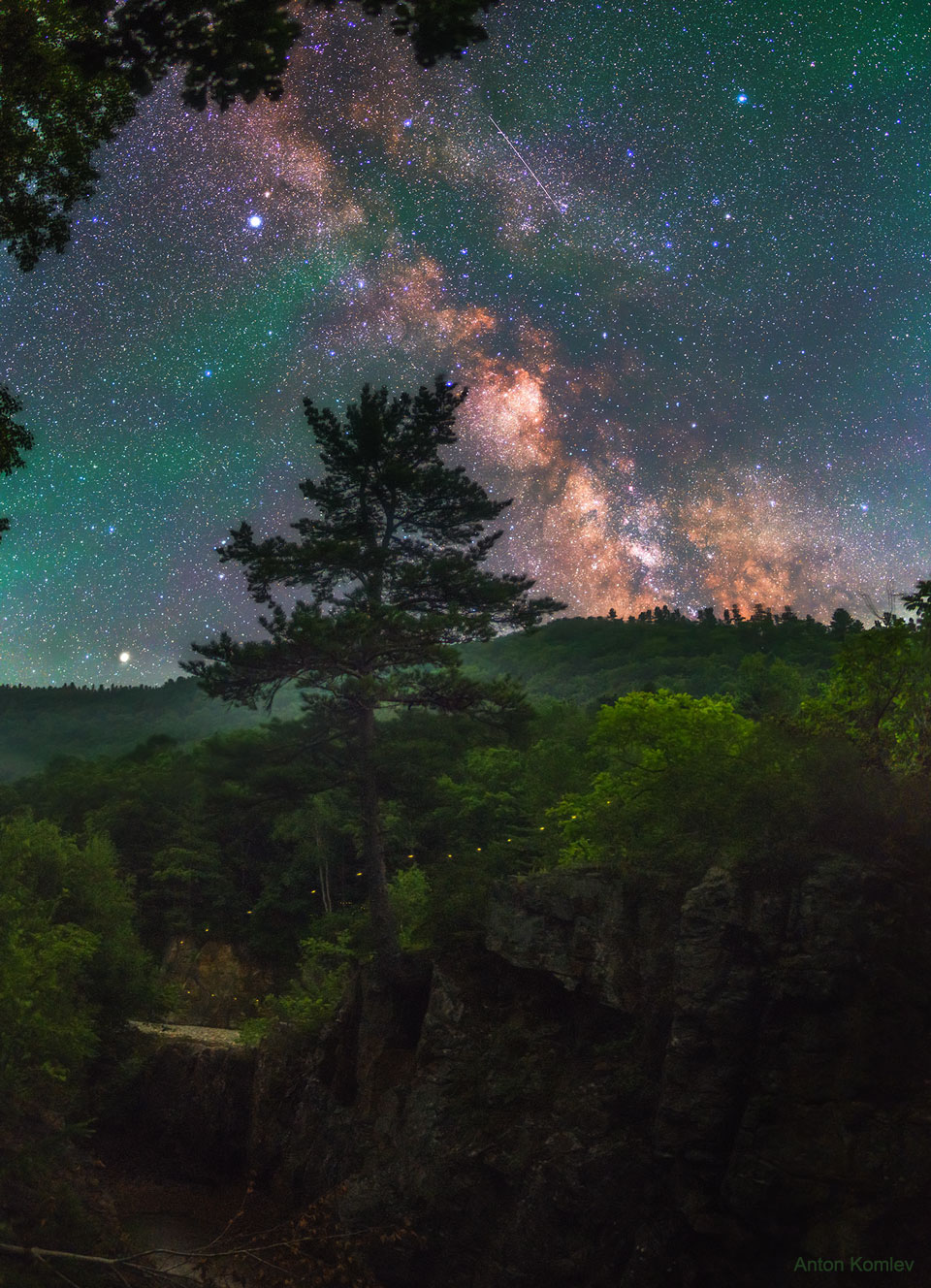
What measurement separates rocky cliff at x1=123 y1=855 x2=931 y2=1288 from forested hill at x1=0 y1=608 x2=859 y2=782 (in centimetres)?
4736

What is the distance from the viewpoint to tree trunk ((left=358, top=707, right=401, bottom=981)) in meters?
20.0

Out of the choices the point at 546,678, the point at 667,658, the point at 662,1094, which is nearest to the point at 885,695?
the point at 662,1094

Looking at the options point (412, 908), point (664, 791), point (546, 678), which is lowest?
point (412, 908)

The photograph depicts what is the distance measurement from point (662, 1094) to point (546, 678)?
82.2 m

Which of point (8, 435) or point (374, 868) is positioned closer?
point (8, 435)

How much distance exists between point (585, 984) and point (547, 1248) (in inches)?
172

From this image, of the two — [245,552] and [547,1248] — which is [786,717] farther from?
[245,552]

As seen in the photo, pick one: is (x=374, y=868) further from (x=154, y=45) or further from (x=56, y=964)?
(x=154, y=45)

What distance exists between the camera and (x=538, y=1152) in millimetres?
13625

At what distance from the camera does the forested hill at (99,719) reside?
9738cm

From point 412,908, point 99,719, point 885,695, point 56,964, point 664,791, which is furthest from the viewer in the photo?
point 99,719

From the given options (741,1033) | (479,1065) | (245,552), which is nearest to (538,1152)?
(479,1065)

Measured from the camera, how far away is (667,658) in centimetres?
8631

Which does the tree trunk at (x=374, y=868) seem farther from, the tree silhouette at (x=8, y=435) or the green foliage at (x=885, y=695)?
the tree silhouette at (x=8, y=435)
